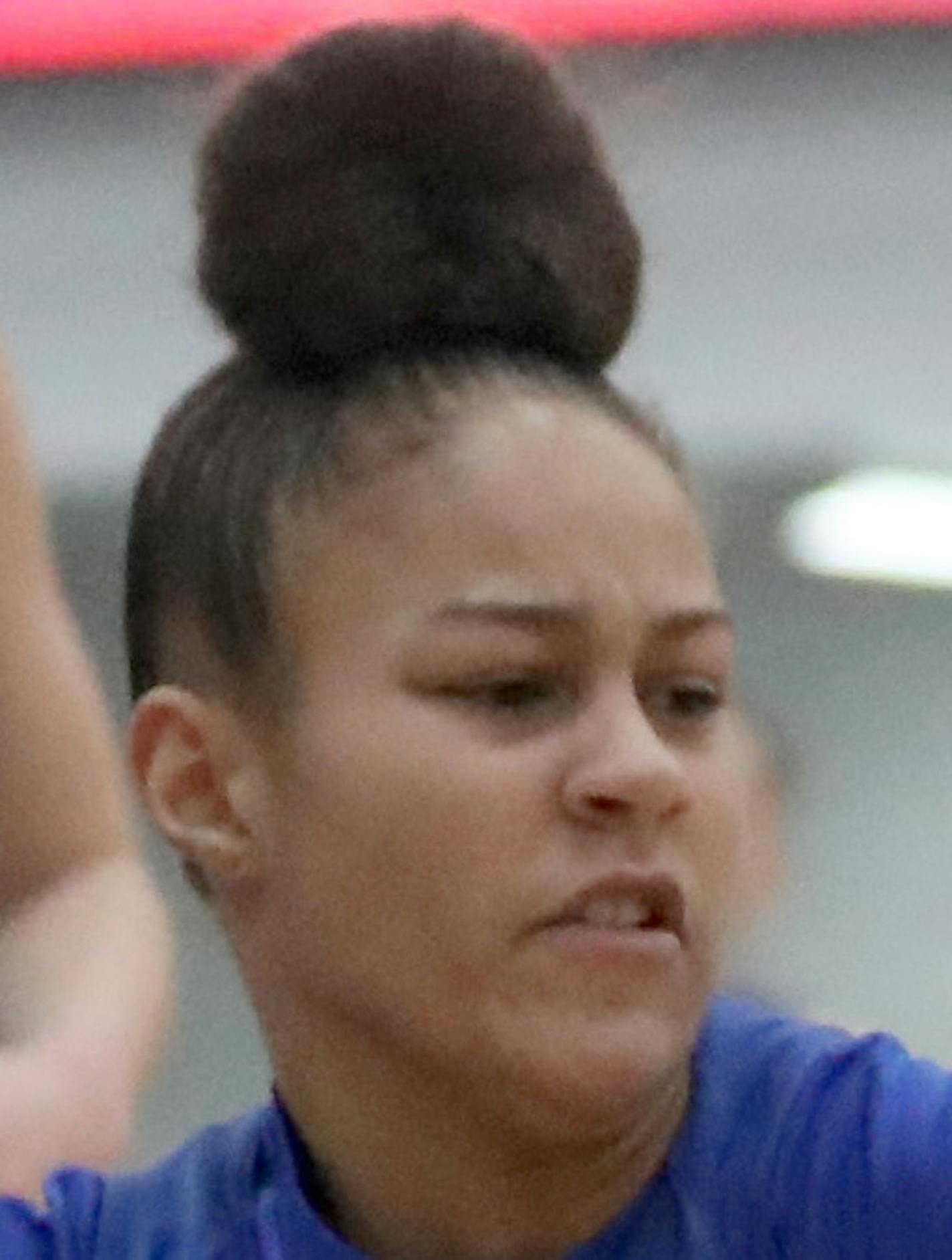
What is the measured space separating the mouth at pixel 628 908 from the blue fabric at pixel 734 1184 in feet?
0.15

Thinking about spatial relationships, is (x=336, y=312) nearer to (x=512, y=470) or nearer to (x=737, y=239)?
(x=512, y=470)

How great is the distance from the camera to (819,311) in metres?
1.42

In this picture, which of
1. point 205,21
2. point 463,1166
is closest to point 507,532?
point 463,1166

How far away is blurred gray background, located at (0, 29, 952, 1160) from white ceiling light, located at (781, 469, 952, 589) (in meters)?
0.01

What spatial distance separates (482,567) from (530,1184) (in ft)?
0.41

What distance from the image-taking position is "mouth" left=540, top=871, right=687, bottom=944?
17.7 inches

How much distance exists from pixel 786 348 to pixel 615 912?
3.35 ft

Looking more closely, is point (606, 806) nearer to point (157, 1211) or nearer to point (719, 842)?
point (719, 842)

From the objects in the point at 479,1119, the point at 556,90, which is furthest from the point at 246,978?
the point at 556,90

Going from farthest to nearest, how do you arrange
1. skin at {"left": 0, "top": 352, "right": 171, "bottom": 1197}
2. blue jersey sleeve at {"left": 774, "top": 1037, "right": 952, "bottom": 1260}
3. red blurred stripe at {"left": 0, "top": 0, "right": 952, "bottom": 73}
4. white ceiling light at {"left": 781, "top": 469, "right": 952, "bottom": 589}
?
1. white ceiling light at {"left": 781, "top": 469, "right": 952, "bottom": 589}
2. red blurred stripe at {"left": 0, "top": 0, "right": 952, "bottom": 73}
3. skin at {"left": 0, "top": 352, "right": 171, "bottom": 1197}
4. blue jersey sleeve at {"left": 774, "top": 1037, "right": 952, "bottom": 1260}

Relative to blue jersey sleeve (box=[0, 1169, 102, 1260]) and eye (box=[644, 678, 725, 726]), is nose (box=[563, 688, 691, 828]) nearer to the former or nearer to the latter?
eye (box=[644, 678, 725, 726])

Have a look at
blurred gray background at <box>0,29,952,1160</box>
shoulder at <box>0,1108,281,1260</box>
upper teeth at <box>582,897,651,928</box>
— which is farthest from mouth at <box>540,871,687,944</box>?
blurred gray background at <box>0,29,952,1160</box>

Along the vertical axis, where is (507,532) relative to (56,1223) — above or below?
above

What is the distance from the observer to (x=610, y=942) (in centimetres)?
45
